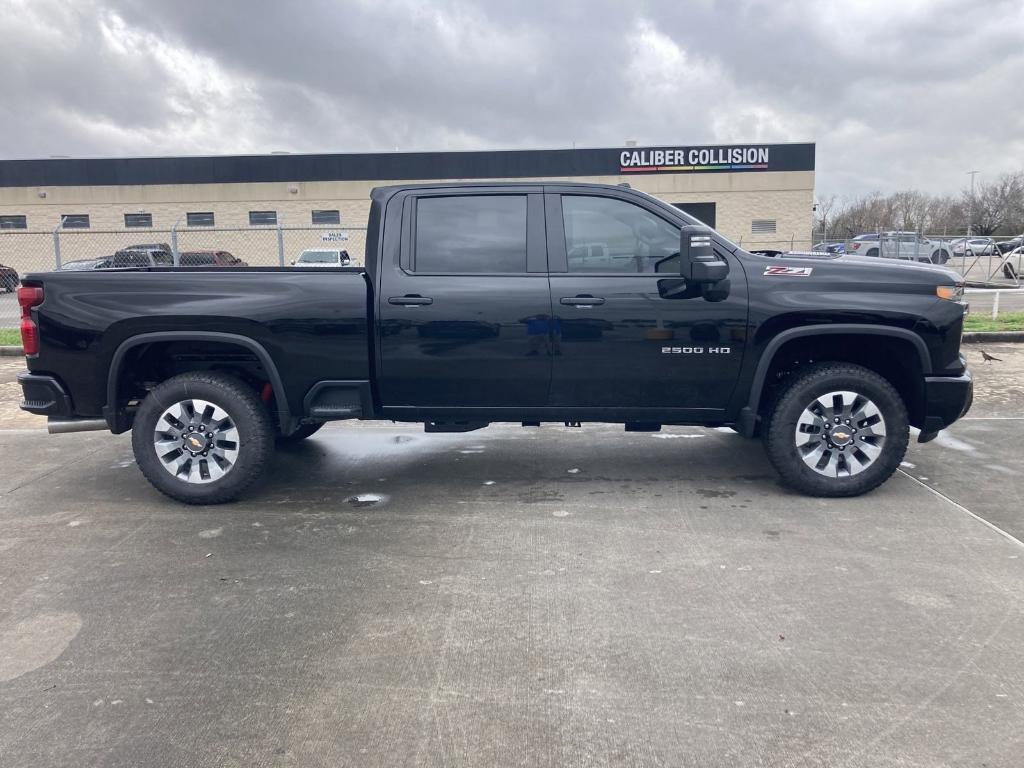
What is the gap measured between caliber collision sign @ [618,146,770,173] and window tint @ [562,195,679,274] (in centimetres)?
3175

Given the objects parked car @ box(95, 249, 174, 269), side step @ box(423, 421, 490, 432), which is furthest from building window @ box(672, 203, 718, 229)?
side step @ box(423, 421, 490, 432)

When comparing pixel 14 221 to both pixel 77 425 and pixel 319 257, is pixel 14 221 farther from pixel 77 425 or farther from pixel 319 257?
pixel 77 425

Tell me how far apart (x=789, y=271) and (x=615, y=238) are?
1100 millimetres

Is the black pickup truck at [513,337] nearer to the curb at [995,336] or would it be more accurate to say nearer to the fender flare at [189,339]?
the fender flare at [189,339]

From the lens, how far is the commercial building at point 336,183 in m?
35.6

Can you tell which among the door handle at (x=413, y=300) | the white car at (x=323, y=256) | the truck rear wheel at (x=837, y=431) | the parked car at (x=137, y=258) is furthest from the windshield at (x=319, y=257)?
the truck rear wheel at (x=837, y=431)

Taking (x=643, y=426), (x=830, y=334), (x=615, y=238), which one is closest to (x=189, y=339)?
(x=615, y=238)

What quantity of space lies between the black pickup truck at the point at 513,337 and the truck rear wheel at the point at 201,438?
0.01 meters

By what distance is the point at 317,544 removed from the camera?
15.2 ft

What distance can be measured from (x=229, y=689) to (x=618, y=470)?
3528mm

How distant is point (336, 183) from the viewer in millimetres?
36344

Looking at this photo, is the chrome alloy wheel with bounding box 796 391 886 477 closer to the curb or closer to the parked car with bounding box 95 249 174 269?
the curb

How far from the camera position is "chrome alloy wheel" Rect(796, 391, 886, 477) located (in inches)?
203

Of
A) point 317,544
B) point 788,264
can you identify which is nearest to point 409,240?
point 317,544
